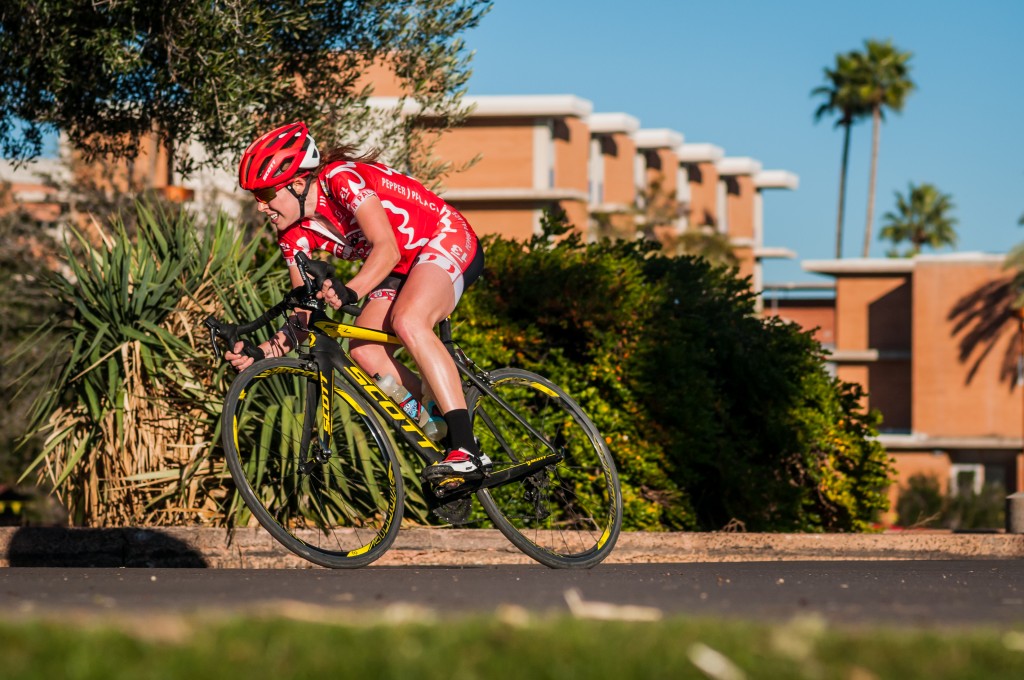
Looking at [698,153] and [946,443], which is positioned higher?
[698,153]

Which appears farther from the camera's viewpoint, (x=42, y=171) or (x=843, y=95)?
(x=843, y=95)

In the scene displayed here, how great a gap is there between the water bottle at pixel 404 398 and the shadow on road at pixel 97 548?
208cm

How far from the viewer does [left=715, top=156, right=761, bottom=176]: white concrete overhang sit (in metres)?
76.1

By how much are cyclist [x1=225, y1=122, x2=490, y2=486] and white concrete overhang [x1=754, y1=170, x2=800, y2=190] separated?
7535cm

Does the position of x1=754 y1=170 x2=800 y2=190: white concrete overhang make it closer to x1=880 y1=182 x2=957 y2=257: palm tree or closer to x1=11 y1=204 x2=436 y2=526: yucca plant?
x1=880 y1=182 x2=957 y2=257: palm tree

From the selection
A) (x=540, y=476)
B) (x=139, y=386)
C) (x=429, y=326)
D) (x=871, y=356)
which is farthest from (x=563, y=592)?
(x=871, y=356)

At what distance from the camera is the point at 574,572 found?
240 inches

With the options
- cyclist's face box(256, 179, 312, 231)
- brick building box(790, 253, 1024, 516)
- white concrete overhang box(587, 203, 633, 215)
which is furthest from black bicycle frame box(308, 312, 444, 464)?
white concrete overhang box(587, 203, 633, 215)

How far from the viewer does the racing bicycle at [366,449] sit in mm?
6176

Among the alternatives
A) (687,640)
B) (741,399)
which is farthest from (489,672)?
(741,399)

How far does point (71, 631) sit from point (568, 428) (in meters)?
4.21

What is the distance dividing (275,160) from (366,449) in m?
2.19

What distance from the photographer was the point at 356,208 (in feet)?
20.0

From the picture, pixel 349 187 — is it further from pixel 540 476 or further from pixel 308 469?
pixel 540 476
